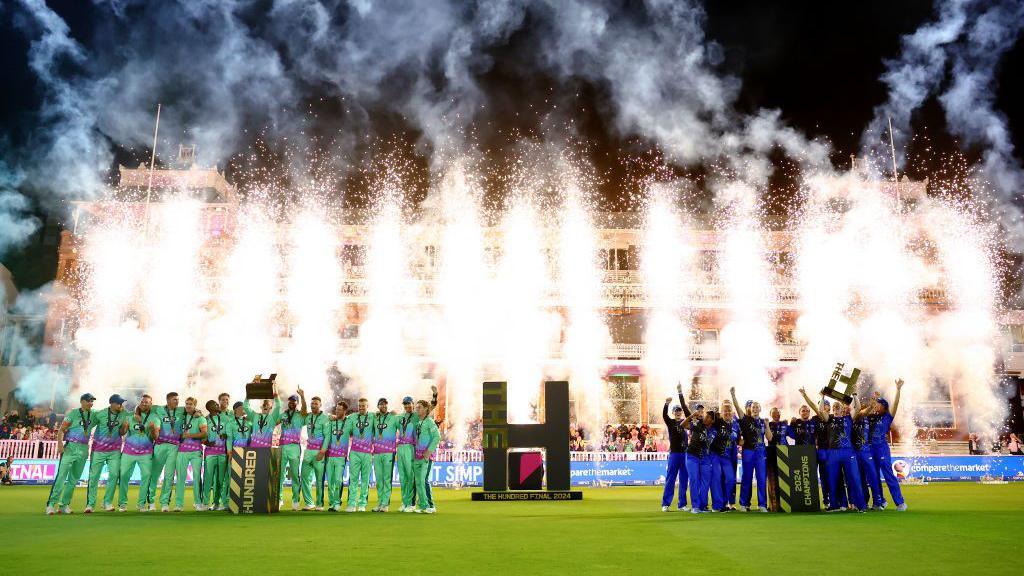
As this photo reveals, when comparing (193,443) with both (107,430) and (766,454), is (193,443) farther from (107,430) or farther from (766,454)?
(766,454)

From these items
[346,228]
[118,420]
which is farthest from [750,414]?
[346,228]

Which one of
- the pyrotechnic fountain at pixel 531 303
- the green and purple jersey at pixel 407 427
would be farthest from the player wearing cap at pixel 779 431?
the pyrotechnic fountain at pixel 531 303

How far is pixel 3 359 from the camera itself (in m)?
44.6

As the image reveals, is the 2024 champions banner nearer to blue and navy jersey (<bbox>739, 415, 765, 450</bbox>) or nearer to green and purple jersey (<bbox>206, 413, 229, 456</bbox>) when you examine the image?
green and purple jersey (<bbox>206, 413, 229, 456</bbox>)

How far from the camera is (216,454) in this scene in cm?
1386

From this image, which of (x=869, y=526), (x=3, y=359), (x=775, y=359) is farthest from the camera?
(x=3, y=359)

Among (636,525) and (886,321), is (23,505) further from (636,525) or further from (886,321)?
(886,321)

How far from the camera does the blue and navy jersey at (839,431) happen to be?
12.9 m

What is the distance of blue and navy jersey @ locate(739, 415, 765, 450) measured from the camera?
530 inches

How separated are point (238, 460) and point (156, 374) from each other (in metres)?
26.6

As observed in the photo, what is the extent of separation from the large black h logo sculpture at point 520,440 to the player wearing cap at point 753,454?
138 inches

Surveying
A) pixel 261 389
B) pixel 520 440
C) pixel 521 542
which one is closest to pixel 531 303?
pixel 520 440

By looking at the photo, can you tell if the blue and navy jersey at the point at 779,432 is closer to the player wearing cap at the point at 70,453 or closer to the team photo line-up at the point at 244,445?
the team photo line-up at the point at 244,445

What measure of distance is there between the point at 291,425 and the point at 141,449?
2.56 metres
